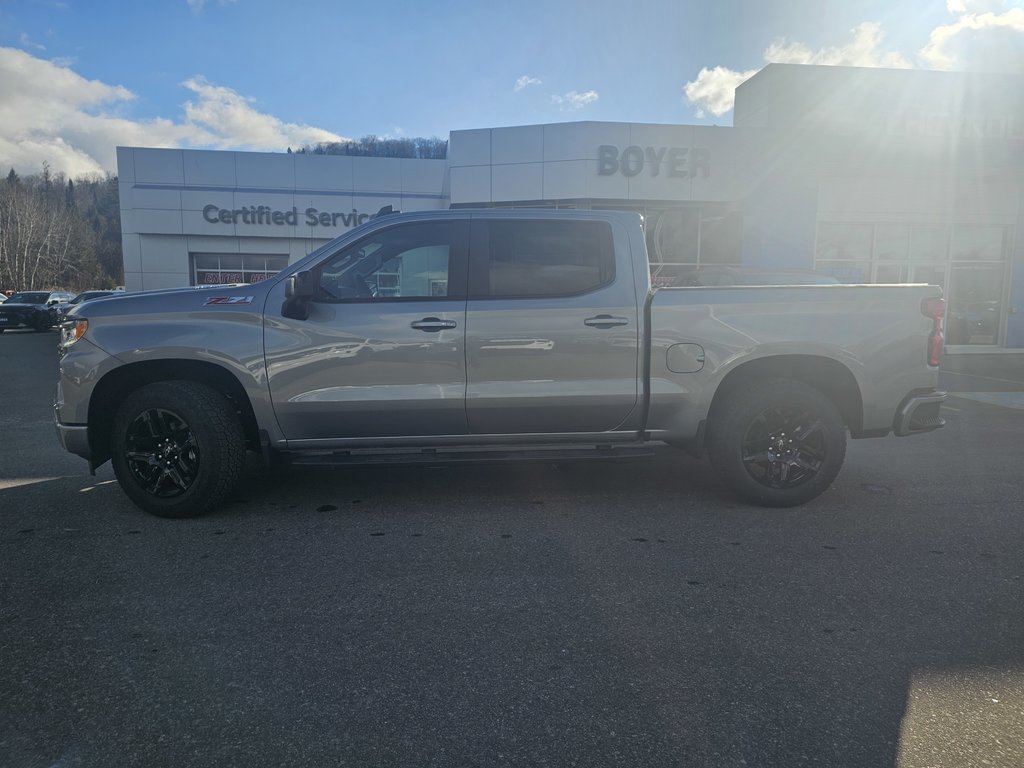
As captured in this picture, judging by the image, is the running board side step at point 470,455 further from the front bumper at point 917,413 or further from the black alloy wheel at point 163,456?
the front bumper at point 917,413

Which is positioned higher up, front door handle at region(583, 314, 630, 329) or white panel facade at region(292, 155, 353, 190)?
white panel facade at region(292, 155, 353, 190)

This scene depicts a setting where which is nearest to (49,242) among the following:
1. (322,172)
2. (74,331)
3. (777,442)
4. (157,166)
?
(157,166)

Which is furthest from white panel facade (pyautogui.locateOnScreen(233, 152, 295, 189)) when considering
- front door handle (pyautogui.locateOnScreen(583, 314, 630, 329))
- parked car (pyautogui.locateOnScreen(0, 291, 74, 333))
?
front door handle (pyautogui.locateOnScreen(583, 314, 630, 329))

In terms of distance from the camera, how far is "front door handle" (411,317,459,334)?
461 cm

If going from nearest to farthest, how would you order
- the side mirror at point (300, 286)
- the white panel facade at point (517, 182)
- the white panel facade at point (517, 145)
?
the side mirror at point (300, 286) → the white panel facade at point (517, 145) → the white panel facade at point (517, 182)

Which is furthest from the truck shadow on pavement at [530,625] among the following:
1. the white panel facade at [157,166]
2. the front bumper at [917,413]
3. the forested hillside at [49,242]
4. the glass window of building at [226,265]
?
the forested hillside at [49,242]

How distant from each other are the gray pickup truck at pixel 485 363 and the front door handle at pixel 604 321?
0.01 m

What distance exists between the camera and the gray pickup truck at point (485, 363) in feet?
15.0

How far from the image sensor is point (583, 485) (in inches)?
220

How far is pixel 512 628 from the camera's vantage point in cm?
319

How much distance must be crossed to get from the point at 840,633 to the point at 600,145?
638 inches

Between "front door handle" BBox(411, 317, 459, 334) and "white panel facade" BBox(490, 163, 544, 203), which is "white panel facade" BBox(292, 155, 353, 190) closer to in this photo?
"white panel facade" BBox(490, 163, 544, 203)

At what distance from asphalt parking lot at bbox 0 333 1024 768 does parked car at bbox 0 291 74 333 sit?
2749 centimetres

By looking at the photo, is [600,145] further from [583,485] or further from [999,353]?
[583,485]
